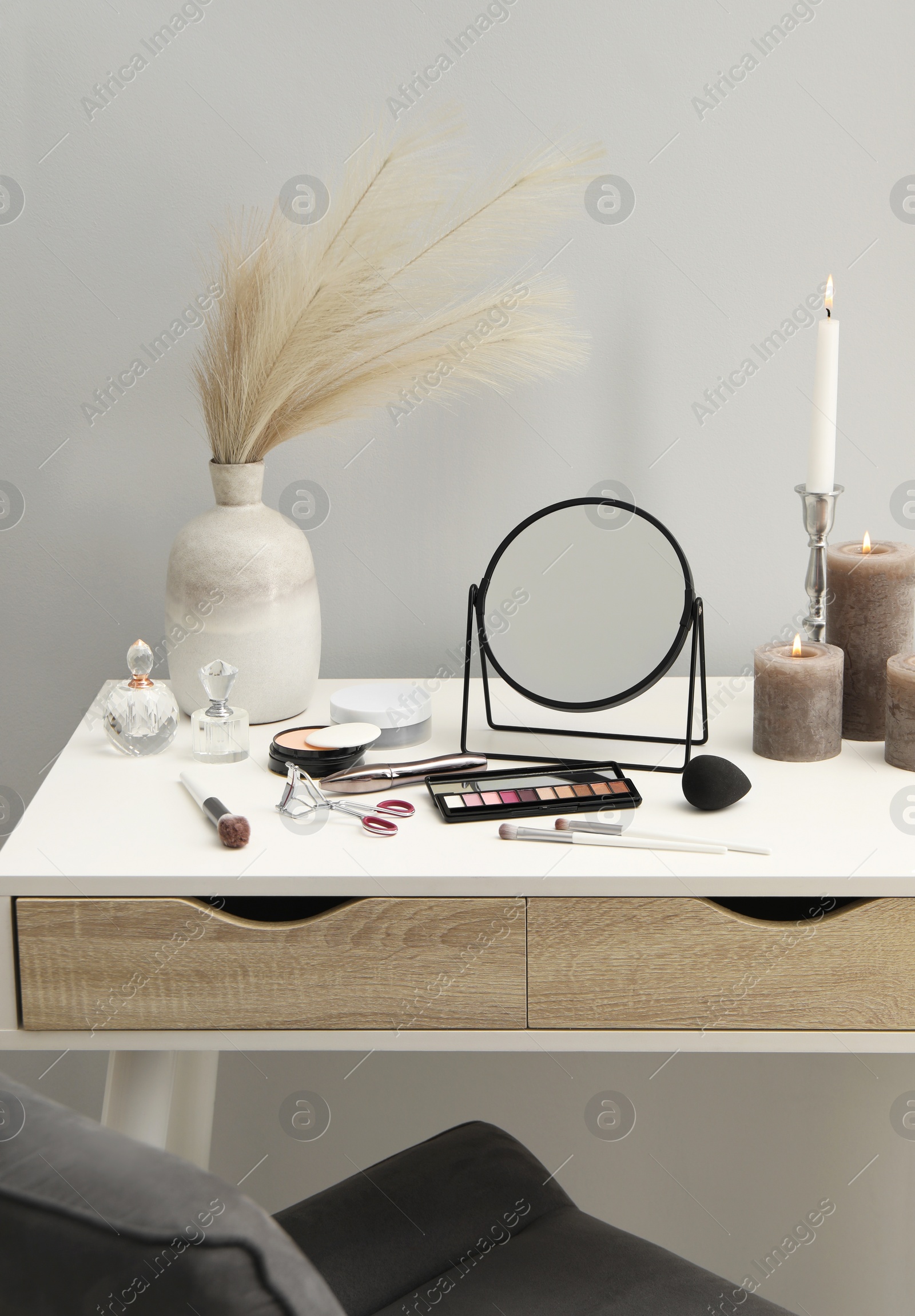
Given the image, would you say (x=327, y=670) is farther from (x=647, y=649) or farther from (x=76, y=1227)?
(x=76, y=1227)

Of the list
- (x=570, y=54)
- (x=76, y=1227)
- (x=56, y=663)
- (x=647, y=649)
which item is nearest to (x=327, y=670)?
(x=56, y=663)

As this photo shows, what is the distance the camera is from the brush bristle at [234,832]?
81cm

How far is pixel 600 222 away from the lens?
115cm

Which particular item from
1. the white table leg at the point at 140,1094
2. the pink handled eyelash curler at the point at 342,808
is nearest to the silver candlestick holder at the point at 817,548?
the pink handled eyelash curler at the point at 342,808

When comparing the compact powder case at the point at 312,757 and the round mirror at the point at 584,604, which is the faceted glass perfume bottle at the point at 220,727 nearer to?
the compact powder case at the point at 312,757

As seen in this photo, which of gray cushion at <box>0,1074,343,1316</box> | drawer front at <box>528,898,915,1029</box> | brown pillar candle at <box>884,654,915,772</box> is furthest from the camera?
brown pillar candle at <box>884,654,915,772</box>

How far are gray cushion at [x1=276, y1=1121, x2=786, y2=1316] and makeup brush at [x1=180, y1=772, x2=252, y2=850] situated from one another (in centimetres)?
31

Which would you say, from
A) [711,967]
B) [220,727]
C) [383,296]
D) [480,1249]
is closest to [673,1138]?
[480,1249]

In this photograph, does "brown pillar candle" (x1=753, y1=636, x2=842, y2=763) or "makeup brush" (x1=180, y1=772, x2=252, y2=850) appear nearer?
"makeup brush" (x1=180, y1=772, x2=252, y2=850)

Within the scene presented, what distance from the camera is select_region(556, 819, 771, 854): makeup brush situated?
0.80 metres

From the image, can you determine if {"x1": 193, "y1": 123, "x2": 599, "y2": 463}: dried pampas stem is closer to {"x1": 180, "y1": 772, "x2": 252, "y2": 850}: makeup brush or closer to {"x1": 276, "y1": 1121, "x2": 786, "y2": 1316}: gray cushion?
{"x1": 180, "y1": 772, "x2": 252, "y2": 850}: makeup brush

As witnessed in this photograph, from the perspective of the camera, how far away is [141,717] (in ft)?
3.22

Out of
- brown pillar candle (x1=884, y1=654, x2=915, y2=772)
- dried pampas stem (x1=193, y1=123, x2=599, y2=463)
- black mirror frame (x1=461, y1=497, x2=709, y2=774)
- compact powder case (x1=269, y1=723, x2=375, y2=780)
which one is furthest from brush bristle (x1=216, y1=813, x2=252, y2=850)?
brown pillar candle (x1=884, y1=654, x2=915, y2=772)

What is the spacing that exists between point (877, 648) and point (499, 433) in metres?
0.45
